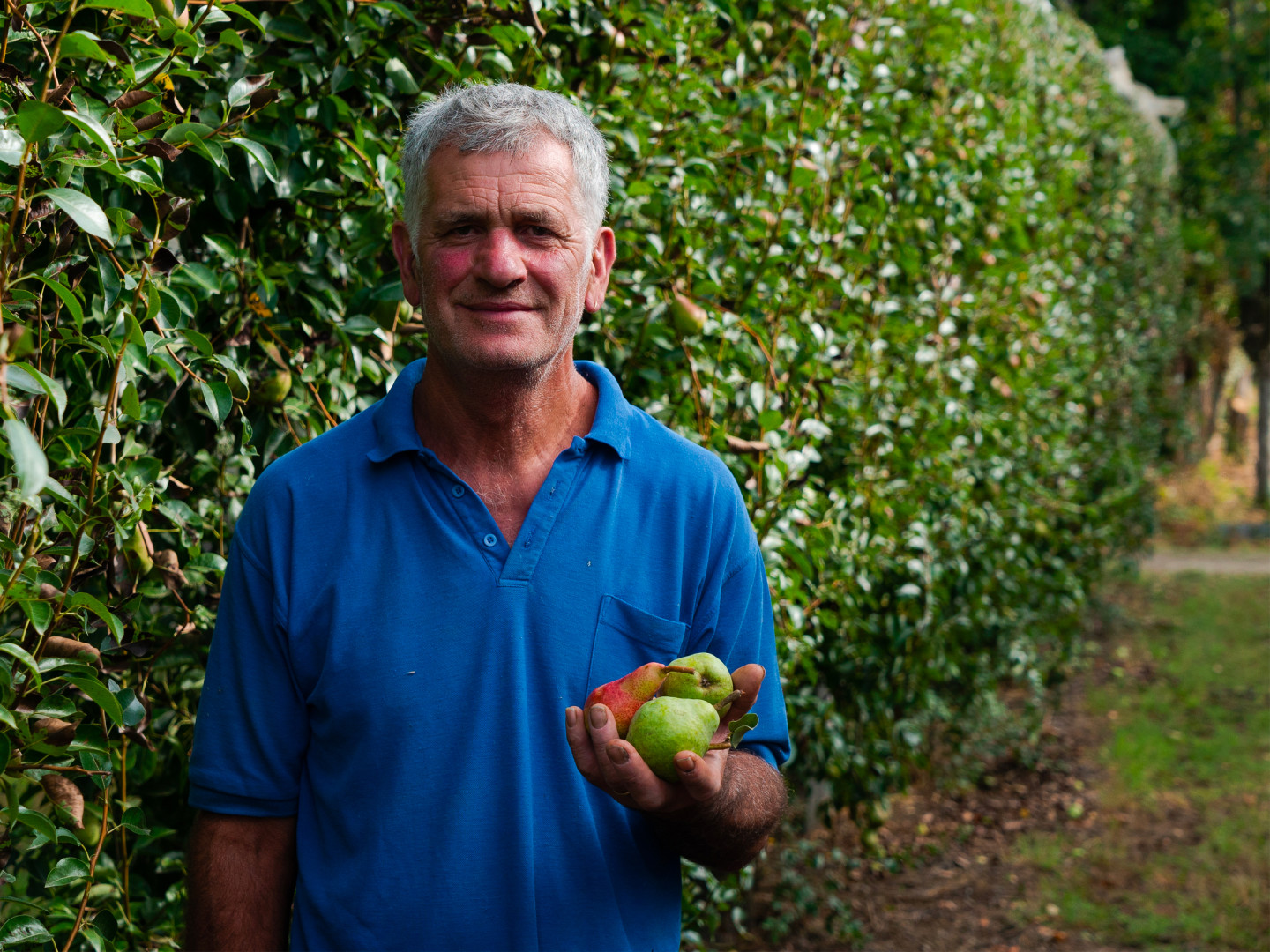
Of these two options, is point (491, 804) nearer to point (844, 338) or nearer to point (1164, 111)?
point (844, 338)

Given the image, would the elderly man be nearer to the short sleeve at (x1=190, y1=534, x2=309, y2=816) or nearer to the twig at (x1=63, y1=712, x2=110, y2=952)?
the short sleeve at (x1=190, y1=534, x2=309, y2=816)

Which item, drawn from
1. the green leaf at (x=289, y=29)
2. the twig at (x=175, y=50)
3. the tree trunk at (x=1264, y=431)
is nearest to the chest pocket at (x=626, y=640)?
the twig at (x=175, y=50)

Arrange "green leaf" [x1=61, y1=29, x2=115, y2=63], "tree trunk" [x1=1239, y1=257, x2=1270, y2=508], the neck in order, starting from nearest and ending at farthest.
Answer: "green leaf" [x1=61, y1=29, x2=115, y2=63], the neck, "tree trunk" [x1=1239, y1=257, x2=1270, y2=508]

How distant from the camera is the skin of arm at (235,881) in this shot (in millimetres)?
1612

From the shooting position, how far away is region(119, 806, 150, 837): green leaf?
1.66m

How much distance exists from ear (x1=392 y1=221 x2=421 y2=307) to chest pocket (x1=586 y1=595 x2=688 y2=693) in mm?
599

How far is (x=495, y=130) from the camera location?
167 cm

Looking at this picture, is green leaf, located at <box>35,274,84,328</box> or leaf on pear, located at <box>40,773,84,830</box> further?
leaf on pear, located at <box>40,773,84,830</box>

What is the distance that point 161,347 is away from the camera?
64.4 inches

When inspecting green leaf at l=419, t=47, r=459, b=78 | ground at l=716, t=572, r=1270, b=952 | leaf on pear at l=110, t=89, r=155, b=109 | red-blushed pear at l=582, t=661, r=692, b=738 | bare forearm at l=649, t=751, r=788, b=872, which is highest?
green leaf at l=419, t=47, r=459, b=78

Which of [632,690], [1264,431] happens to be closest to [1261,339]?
[1264,431]

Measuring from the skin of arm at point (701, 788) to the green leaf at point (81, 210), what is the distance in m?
0.78

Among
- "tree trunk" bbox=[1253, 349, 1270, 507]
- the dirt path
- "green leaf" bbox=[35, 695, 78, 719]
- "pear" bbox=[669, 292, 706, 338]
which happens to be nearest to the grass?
the dirt path

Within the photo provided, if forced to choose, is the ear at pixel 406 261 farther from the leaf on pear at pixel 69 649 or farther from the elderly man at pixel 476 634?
the leaf on pear at pixel 69 649
